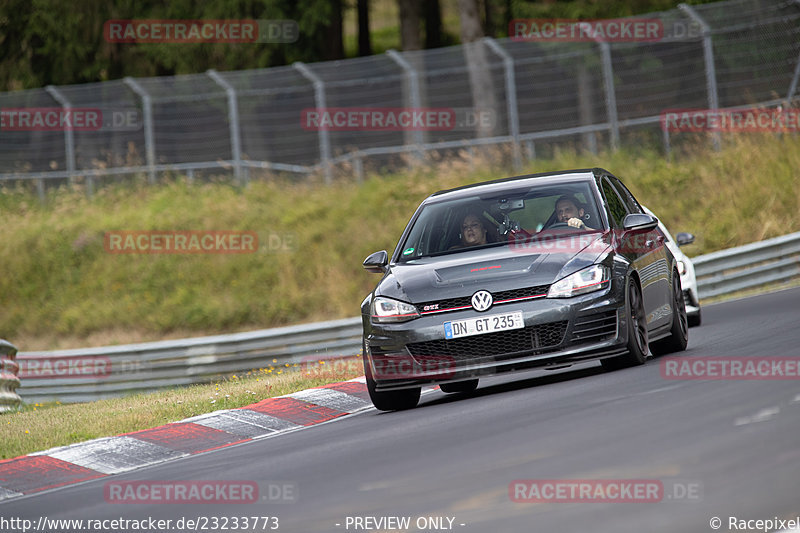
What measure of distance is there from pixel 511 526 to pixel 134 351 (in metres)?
15.7

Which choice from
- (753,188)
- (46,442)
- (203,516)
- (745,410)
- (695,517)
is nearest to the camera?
(695,517)

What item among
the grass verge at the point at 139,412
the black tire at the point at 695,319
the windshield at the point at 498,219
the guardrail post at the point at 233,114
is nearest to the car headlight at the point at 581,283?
the windshield at the point at 498,219

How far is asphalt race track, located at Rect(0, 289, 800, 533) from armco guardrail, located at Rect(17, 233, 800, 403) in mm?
8988

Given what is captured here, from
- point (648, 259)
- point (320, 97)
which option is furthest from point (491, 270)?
point (320, 97)

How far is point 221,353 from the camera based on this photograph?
19906mm

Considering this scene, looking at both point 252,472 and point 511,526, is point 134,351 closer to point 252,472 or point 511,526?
point 252,472

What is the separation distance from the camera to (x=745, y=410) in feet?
23.8

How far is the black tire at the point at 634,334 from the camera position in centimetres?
941

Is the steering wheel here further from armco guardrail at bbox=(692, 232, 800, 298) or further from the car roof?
armco guardrail at bbox=(692, 232, 800, 298)

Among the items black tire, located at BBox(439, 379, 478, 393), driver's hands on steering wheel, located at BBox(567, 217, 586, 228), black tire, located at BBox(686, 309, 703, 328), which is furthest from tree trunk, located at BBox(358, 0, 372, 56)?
driver's hands on steering wheel, located at BBox(567, 217, 586, 228)

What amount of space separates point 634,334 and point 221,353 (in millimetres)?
11329

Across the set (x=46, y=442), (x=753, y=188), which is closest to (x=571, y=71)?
(x=753, y=188)

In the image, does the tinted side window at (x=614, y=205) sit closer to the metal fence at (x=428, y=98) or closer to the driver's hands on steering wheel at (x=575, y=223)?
the driver's hands on steering wheel at (x=575, y=223)

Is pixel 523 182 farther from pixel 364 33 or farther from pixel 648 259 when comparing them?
pixel 364 33
